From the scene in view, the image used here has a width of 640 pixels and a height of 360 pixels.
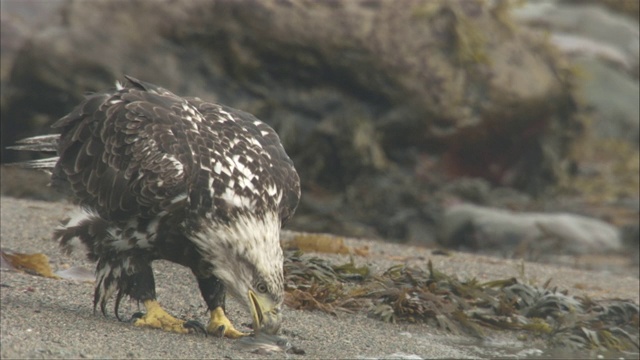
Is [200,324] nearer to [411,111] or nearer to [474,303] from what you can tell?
[474,303]

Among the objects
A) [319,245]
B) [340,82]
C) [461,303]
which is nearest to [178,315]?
[461,303]

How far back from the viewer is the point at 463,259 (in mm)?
10594

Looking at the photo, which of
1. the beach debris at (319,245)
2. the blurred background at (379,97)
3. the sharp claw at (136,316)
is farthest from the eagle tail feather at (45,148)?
the blurred background at (379,97)

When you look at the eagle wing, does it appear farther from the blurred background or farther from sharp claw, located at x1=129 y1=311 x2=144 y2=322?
the blurred background

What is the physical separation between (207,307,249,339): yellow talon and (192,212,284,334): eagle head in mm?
460

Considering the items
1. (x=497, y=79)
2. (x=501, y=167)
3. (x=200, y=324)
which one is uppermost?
(x=497, y=79)

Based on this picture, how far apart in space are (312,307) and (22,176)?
215 inches

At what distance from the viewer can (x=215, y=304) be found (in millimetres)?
6793

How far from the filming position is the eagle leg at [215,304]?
22.0 feet

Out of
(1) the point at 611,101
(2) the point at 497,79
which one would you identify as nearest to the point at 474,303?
(2) the point at 497,79

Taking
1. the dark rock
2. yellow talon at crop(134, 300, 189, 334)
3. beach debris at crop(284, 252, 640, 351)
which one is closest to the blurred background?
the dark rock

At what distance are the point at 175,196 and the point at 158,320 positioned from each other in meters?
0.83

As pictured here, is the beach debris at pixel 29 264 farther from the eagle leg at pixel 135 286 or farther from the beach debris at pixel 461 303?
the beach debris at pixel 461 303

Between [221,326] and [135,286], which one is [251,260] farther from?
[135,286]
